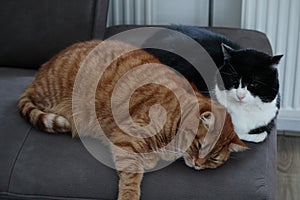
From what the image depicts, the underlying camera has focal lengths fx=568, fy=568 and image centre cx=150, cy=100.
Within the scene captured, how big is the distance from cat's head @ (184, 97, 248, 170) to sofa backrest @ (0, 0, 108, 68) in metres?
0.73

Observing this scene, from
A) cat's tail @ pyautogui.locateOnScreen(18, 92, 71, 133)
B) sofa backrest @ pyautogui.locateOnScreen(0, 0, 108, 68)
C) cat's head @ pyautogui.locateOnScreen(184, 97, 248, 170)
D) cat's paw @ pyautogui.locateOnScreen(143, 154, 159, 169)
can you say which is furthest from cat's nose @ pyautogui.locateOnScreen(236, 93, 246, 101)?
sofa backrest @ pyautogui.locateOnScreen(0, 0, 108, 68)

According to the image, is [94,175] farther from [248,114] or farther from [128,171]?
[248,114]

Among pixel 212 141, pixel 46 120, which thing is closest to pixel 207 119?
pixel 212 141

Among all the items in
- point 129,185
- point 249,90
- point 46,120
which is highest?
point 249,90

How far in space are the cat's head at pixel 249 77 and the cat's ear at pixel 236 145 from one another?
0.47 ft

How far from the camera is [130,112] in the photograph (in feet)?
5.41

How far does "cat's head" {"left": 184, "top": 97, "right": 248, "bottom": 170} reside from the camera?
4.96ft

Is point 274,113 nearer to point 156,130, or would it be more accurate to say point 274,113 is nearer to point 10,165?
point 156,130

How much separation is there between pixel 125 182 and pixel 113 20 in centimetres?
114

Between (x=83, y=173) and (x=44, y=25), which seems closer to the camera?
(x=83, y=173)

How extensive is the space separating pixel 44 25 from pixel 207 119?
88 cm

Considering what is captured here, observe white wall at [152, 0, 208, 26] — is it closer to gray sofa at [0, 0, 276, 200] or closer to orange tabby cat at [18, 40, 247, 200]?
orange tabby cat at [18, 40, 247, 200]

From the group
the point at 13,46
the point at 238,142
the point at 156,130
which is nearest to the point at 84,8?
the point at 13,46

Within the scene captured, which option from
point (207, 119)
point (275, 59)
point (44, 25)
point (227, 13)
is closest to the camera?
point (207, 119)
